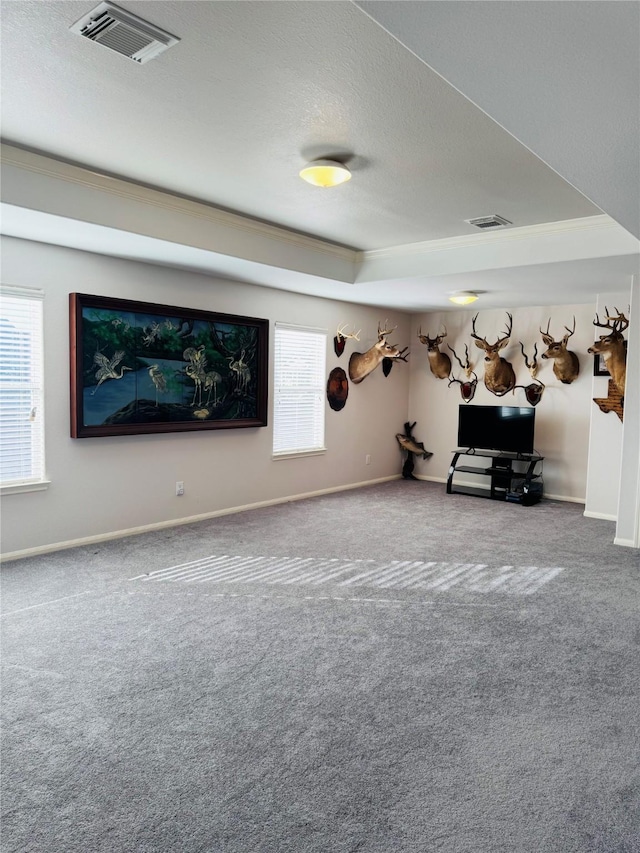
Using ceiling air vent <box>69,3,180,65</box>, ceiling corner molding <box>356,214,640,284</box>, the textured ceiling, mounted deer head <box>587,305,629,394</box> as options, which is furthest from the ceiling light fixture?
ceiling air vent <box>69,3,180,65</box>

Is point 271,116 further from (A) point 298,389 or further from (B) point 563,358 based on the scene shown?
(B) point 563,358

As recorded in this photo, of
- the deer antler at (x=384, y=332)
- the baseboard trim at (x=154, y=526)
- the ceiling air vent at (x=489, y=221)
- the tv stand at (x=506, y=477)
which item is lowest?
the baseboard trim at (x=154, y=526)

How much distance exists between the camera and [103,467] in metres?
5.05

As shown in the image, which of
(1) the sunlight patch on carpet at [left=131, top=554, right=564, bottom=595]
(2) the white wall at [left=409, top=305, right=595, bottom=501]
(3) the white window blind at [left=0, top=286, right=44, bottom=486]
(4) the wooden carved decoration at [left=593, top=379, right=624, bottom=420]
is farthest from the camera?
(2) the white wall at [left=409, top=305, right=595, bottom=501]

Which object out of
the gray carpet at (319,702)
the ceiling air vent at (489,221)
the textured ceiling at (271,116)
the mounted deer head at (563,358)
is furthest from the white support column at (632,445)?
the mounted deer head at (563,358)

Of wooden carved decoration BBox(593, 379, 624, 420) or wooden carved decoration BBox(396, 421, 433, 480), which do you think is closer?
wooden carved decoration BBox(593, 379, 624, 420)

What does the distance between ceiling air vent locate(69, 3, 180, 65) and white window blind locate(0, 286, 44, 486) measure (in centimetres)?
250

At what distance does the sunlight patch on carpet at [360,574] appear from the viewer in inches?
163

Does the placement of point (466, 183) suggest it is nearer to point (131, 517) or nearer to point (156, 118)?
point (156, 118)

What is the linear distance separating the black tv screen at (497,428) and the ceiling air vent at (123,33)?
580 centimetres

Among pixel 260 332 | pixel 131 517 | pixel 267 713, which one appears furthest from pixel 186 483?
pixel 267 713

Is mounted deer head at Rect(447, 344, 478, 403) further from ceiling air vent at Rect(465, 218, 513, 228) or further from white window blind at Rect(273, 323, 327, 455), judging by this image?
ceiling air vent at Rect(465, 218, 513, 228)

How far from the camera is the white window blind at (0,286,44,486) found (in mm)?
4430

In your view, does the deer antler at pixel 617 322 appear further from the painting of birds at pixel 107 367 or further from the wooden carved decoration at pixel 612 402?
the painting of birds at pixel 107 367
